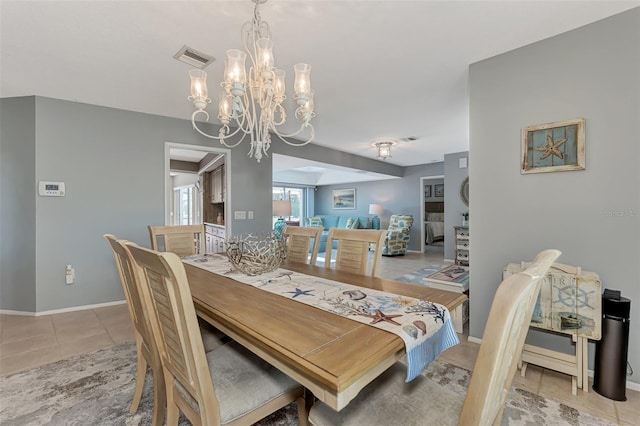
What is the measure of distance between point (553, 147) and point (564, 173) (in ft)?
0.65

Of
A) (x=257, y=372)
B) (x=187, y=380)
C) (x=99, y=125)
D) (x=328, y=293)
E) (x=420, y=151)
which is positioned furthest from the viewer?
(x=420, y=151)

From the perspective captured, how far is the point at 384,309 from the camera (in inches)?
45.9

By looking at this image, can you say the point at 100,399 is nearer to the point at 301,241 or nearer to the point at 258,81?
the point at 301,241

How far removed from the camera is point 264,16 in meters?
1.76

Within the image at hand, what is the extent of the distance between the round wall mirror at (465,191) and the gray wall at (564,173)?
3.94m

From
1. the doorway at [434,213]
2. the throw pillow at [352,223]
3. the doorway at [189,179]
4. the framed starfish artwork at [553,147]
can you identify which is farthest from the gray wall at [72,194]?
the doorway at [434,213]

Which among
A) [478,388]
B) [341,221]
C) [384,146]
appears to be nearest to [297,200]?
[341,221]

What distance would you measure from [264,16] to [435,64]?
146 cm

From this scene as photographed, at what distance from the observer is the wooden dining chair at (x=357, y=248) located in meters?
1.92

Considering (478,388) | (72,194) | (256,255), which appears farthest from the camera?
(72,194)

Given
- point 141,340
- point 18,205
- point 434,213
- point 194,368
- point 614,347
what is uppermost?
point 18,205

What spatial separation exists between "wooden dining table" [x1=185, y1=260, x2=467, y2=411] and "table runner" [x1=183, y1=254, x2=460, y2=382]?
0.05m

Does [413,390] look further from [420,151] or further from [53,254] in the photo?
[420,151]

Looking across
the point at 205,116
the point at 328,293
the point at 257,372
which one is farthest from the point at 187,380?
the point at 205,116
